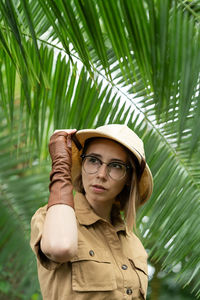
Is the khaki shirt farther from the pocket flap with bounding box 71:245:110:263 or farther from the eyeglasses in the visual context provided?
the eyeglasses

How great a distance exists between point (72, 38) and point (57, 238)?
2.21 ft

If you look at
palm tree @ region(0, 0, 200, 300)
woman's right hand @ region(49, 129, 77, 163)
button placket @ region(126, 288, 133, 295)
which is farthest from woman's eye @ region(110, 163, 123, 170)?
button placket @ region(126, 288, 133, 295)

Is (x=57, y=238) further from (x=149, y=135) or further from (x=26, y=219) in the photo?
(x=26, y=219)

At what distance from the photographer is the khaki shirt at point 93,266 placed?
2.05m

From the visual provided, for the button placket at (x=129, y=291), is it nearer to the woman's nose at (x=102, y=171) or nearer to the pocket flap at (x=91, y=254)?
the pocket flap at (x=91, y=254)

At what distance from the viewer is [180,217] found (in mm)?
3416

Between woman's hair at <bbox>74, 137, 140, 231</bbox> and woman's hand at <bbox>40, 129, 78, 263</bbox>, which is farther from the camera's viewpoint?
woman's hair at <bbox>74, 137, 140, 231</bbox>

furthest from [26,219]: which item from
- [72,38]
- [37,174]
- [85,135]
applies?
[72,38]

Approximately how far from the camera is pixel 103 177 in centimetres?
225

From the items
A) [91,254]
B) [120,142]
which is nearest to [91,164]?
[120,142]

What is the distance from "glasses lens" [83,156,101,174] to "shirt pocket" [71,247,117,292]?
12.9 inches

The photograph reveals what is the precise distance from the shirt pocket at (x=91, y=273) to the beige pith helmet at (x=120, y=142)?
0.45 metres

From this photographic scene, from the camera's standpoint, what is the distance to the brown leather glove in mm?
2006

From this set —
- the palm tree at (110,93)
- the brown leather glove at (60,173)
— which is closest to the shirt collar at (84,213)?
the brown leather glove at (60,173)
